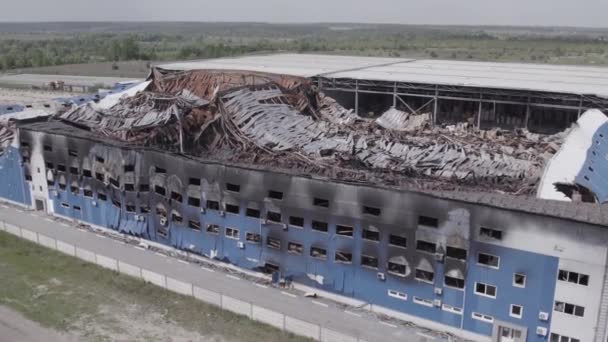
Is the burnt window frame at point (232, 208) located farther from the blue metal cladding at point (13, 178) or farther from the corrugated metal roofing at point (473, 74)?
the corrugated metal roofing at point (473, 74)

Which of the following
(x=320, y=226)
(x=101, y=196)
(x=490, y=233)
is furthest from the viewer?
(x=101, y=196)

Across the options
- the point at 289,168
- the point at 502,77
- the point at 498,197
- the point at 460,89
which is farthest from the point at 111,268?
the point at 502,77

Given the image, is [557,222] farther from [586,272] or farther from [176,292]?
[176,292]

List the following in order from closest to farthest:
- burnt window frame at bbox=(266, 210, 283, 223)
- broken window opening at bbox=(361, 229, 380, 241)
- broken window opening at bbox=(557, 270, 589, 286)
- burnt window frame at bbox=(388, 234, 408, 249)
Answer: broken window opening at bbox=(557, 270, 589, 286)
burnt window frame at bbox=(388, 234, 408, 249)
broken window opening at bbox=(361, 229, 380, 241)
burnt window frame at bbox=(266, 210, 283, 223)

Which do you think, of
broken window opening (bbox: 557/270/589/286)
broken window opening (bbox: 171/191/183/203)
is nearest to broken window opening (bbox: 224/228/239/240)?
broken window opening (bbox: 171/191/183/203)

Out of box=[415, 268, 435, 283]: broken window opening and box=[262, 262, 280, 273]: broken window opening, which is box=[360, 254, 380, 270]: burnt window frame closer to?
box=[415, 268, 435, 283]: broken window opening

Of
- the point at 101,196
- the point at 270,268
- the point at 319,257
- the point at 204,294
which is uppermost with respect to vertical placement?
the point at 101,196

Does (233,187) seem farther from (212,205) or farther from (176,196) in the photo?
(176,196)

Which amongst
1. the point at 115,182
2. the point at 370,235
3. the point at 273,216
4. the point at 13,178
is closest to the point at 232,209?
the point at 273,216
